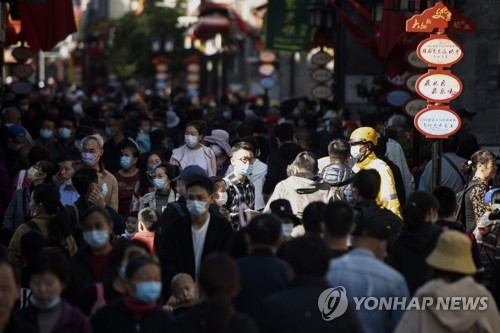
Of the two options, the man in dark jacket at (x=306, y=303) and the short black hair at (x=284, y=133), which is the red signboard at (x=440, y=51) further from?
the man in dark jacket at (x=306, y=303)

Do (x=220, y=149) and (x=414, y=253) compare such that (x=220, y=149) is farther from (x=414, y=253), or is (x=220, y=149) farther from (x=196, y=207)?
(x=414, y=253)

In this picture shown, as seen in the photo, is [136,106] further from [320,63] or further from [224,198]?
[224,198]

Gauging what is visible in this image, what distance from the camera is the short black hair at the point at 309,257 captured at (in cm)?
795

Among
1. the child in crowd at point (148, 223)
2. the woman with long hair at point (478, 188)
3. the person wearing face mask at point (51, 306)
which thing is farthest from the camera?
the woman with long hair at point (478, 188)

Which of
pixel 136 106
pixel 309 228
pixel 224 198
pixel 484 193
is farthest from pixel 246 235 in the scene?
pixel 136 106

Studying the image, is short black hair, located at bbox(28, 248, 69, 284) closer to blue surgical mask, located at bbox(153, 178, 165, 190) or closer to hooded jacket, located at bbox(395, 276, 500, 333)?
hooded jacket, located at bbox(395, 276, 500, 333)

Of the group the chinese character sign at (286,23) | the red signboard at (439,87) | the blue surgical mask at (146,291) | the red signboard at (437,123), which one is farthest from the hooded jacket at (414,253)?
the chinese character sign at (286,23)

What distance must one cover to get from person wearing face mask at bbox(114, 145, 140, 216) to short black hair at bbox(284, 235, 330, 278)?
7.39 m

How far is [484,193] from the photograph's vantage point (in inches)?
532

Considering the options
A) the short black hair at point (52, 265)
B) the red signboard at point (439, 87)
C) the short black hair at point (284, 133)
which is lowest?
the short black hair at point (52, 265)

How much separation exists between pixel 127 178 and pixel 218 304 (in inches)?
315

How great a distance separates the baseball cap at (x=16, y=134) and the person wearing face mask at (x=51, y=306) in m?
9.56

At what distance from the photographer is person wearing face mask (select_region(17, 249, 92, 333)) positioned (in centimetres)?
835

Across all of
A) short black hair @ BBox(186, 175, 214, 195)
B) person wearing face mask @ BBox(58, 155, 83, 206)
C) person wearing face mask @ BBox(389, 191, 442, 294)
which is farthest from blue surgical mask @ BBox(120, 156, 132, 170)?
person wearing face mask @ BBox(389, 191, 442, 294)
